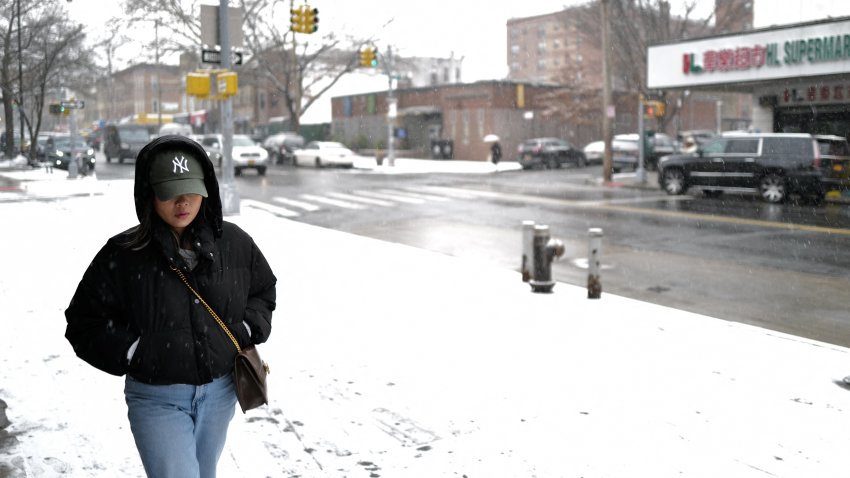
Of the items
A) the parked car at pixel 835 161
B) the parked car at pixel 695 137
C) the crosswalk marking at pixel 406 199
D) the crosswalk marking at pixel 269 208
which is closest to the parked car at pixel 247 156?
the crosswalk marking at pixel 406 199

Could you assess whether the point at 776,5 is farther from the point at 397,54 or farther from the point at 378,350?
the point at 397,54

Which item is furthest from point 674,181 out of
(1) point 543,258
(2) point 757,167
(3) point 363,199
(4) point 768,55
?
(1) point 543,258

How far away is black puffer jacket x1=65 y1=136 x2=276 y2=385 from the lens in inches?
108

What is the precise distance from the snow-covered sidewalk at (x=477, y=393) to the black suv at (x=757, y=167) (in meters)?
13.5

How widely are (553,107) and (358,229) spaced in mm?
34724

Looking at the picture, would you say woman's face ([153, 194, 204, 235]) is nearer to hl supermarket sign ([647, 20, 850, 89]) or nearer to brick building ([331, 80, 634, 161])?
hl supermarket sign ([647, 20, 850, 89])

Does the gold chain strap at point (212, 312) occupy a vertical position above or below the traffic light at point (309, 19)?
below

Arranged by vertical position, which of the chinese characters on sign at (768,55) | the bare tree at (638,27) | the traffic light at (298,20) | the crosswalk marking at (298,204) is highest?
the bare tree at (638,27)

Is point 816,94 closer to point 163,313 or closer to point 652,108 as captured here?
point 652,108

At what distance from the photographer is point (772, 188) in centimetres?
2044

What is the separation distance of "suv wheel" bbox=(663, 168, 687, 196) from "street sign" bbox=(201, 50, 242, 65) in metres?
12.7

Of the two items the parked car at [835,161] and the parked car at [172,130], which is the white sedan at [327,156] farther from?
the parked car at [835,161]

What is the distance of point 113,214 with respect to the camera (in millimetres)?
16250

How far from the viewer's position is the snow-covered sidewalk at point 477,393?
4309mm
